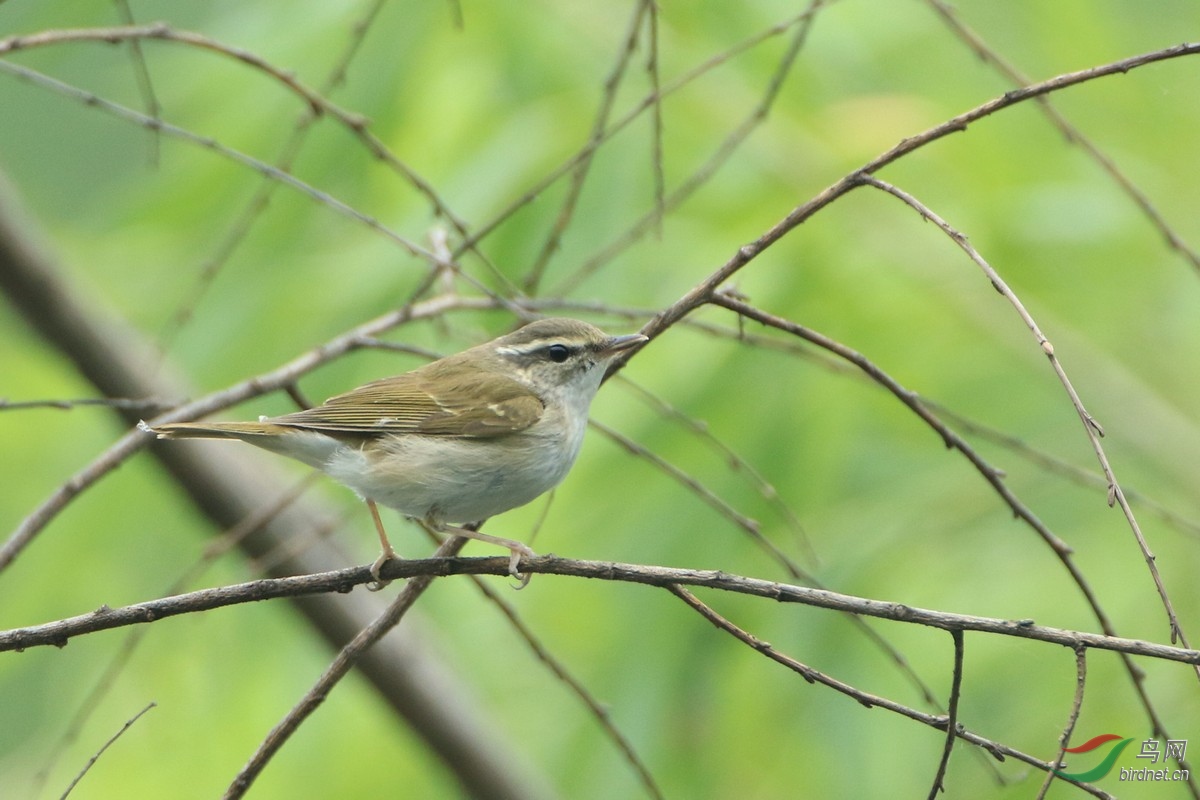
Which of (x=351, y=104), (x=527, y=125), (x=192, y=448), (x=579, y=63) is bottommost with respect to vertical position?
(x=192, y=448)

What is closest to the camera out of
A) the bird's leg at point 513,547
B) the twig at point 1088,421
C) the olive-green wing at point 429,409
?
the twig at point 1088,421

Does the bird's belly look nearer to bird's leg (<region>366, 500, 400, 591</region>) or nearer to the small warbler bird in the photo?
the small warbler bird

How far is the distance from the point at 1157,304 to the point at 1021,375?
72cm

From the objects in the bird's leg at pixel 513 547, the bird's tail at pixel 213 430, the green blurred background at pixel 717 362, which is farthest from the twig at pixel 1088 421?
the bird's tail at pixel 213 430

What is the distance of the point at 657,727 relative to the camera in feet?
15.6

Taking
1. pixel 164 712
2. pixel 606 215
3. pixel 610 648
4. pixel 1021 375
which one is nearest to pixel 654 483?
pixel 610 648

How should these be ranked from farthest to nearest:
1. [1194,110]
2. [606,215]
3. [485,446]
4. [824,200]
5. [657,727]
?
1. [1194,110]
2. [606,215]
3. [657,727]
4. [485,446]
5. [824,200]

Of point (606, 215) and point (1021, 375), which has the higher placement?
point (1021, 375)

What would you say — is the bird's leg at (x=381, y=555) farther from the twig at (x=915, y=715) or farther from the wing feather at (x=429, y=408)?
the twig at (x=915, y=715)

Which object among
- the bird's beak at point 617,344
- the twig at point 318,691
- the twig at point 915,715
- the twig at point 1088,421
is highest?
the bird's beak at point 617,344

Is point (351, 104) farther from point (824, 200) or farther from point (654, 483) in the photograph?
point (824, 200)

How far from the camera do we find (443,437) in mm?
4410

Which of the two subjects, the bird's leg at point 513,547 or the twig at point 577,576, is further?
the bird's leg at point 513,547

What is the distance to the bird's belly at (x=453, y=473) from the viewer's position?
4137 millimetres
